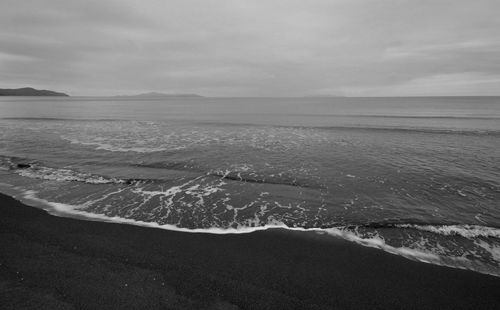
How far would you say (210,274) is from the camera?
660 centimetres

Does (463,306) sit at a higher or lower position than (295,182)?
lower

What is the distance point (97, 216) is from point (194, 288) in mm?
6515

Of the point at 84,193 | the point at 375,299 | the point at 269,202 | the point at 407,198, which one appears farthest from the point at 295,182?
the point at 84,193

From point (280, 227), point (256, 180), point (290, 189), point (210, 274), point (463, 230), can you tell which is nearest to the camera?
point (210, 274)

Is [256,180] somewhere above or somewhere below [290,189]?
above

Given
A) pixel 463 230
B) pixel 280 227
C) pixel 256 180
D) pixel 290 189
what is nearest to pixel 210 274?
pixel 280 227

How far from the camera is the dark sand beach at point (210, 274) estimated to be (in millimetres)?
5668

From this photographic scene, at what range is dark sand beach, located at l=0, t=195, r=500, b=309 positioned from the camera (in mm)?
5668

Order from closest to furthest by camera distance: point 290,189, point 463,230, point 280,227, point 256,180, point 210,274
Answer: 1. point 210,274
2. point 463,230
3. point 280,227
4. point 290,189
5. point 256,180

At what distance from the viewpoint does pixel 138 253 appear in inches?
294

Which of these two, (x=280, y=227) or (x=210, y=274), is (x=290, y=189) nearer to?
(x=280, y=227)

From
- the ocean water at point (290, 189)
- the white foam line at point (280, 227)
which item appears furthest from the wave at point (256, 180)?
the white foam line at point (280, 227)

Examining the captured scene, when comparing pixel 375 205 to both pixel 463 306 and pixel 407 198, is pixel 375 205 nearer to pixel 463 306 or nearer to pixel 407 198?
pixel 407 198

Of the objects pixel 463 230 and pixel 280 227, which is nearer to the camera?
pixel 463 230
